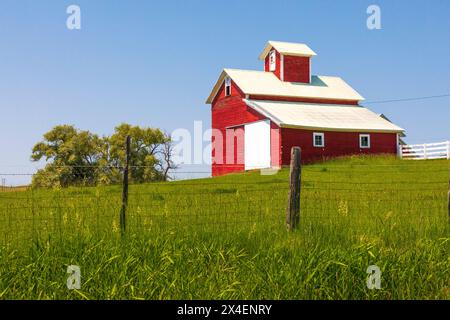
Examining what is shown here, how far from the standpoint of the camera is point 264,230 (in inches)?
343

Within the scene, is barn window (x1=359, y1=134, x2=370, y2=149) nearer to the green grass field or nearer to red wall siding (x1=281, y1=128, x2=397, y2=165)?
red wall siding (x1=281, y1=128, x2=397, y2=165)

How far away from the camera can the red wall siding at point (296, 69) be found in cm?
4400

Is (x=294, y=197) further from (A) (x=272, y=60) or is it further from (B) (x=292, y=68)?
(A) (x=272, y=60)

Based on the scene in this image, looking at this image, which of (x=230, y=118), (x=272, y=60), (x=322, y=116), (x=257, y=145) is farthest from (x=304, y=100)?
(x=257, y=145)

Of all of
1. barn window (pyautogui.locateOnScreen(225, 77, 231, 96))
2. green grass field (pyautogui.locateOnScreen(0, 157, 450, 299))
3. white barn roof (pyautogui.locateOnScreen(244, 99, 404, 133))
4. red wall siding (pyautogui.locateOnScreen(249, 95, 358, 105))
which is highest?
barn window (pyautogui.locateOnScreen(225, 77, 231, 96))

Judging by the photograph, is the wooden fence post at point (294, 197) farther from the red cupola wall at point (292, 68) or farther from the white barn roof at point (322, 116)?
the red cupola wall at point (292, 68)

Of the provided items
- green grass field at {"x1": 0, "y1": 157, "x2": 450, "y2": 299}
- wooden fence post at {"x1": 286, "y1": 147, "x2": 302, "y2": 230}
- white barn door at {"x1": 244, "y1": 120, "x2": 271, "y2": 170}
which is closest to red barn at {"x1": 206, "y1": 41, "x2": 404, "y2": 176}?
white barn door at {"x1": 244, "y1": 120, "x2": 271, "y2": 170}

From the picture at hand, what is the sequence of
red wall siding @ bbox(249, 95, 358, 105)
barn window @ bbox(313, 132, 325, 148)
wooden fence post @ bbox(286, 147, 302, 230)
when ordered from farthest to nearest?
red wall siding @ bbox(249, 95, 358, 105), barn window @ bbox(313, 132, 325, 148), wooden fence post @ bbox(286, 147, 302, 230)

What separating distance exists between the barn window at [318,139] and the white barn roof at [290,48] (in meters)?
9.03

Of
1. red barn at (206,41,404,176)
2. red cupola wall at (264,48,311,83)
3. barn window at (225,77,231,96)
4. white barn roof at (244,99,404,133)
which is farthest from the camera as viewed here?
red cupola wall at (264,48,311,83)

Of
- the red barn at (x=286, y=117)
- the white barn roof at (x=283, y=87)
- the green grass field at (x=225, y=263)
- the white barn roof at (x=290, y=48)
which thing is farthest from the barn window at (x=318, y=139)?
the green grass field at (x=225, y=263)

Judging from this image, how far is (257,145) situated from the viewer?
123 feet

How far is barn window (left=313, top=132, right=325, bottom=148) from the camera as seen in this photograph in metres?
37.6

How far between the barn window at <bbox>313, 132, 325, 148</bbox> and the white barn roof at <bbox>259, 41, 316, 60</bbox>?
356 inches
